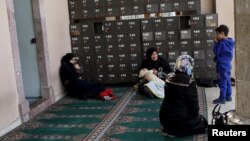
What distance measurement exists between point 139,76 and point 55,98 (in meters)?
1.56

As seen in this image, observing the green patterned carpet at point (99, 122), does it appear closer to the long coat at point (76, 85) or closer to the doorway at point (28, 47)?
the long coat at point (76, 85)

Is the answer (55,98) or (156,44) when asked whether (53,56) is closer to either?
(55,98)

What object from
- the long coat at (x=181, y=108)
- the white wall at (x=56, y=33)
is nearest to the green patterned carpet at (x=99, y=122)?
the long coat at (x=181, y=108)

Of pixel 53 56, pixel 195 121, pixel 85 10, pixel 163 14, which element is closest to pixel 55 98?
pixel 53 56

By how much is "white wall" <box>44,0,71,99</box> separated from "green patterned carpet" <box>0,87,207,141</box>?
1.59 ft

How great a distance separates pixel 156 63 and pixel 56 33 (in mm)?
1869

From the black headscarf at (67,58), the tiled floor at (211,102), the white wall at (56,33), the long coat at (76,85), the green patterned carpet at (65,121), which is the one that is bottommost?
the green patterned carpet at (65,121)

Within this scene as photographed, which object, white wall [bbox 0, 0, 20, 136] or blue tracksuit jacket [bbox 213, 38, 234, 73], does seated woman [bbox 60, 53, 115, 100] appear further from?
blue tracksuit jacket [bbox 213, 38, 234, 73]

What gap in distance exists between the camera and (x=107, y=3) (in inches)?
283

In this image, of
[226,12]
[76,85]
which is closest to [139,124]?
[76,85]

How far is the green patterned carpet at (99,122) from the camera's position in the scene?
4.36 metres

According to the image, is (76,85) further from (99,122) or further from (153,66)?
(99,122)

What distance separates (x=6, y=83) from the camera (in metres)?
4.82

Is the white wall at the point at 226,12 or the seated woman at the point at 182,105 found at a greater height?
the white wall at the point at 226,12
